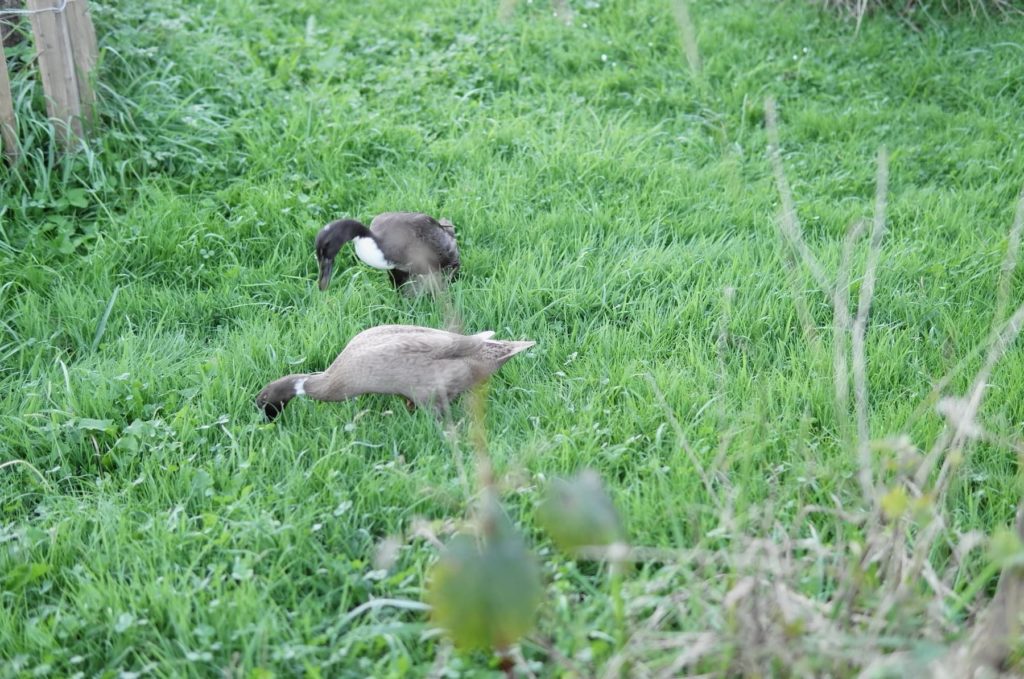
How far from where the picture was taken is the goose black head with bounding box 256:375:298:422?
353 cm

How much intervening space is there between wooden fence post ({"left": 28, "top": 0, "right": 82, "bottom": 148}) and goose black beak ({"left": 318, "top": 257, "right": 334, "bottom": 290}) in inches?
61.5

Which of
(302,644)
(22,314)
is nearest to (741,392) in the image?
(302,644)

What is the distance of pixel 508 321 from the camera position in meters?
4.17

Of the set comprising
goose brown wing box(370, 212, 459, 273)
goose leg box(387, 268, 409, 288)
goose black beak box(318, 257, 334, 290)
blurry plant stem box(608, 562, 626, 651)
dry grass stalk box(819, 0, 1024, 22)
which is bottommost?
blurry plant stem box(608, 562, 626, 651)

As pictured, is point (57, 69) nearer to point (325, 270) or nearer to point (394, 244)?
point (325, 270)

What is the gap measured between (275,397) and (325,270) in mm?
876

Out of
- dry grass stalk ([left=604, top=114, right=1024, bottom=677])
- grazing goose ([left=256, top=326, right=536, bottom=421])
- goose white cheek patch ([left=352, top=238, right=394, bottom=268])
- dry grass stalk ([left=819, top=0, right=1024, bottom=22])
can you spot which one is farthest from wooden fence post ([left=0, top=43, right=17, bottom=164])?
dry grass stalk ([left=819, top=0, right=1024, bottom=22])

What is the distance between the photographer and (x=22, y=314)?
4102 millimetres

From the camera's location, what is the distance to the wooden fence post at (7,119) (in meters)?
4.55

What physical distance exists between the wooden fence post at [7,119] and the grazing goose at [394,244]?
62.9 inches

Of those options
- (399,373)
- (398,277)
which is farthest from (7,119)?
(399,373)

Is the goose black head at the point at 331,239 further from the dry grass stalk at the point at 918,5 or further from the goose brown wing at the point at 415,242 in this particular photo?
the dry grass stalk at the point at 918,5

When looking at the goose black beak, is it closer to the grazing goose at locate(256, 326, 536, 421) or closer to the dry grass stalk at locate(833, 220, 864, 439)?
the grazing goose at locate(256, 326, 536, 421)

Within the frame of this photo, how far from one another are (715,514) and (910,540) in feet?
1.75
